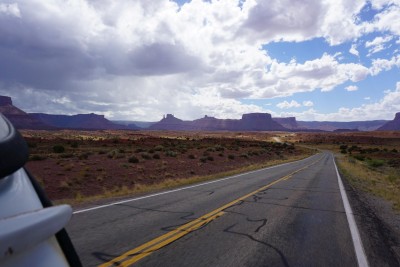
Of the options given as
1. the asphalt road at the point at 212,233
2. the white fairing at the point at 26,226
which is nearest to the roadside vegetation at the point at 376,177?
the asphalt road at the point at 212,233

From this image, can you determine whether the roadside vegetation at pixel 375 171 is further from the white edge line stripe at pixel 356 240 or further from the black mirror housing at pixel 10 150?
the black mirror housing at pixel 10 150

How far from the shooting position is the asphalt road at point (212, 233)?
573 cm

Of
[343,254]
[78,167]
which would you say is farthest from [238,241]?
[78,167]

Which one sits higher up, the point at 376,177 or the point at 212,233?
the point at 212,233

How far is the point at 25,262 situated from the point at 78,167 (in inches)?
865

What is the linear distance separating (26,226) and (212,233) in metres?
6.31

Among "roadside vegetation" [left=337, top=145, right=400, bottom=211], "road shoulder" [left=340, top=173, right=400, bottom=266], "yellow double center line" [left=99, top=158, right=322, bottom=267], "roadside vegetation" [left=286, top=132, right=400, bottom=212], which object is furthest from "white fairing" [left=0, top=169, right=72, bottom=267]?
"roadside vegetation" [left=337, top=145, right=400, bottom=211]

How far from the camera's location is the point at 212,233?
7277 mm

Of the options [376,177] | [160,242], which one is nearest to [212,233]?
[160,242]

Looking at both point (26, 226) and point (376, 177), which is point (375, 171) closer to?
point (376, 177)

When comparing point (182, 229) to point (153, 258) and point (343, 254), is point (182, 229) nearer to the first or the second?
point (153, 258)

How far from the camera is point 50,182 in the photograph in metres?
16.8

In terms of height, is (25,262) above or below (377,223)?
above

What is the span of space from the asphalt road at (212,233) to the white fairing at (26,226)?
397 centimetres
